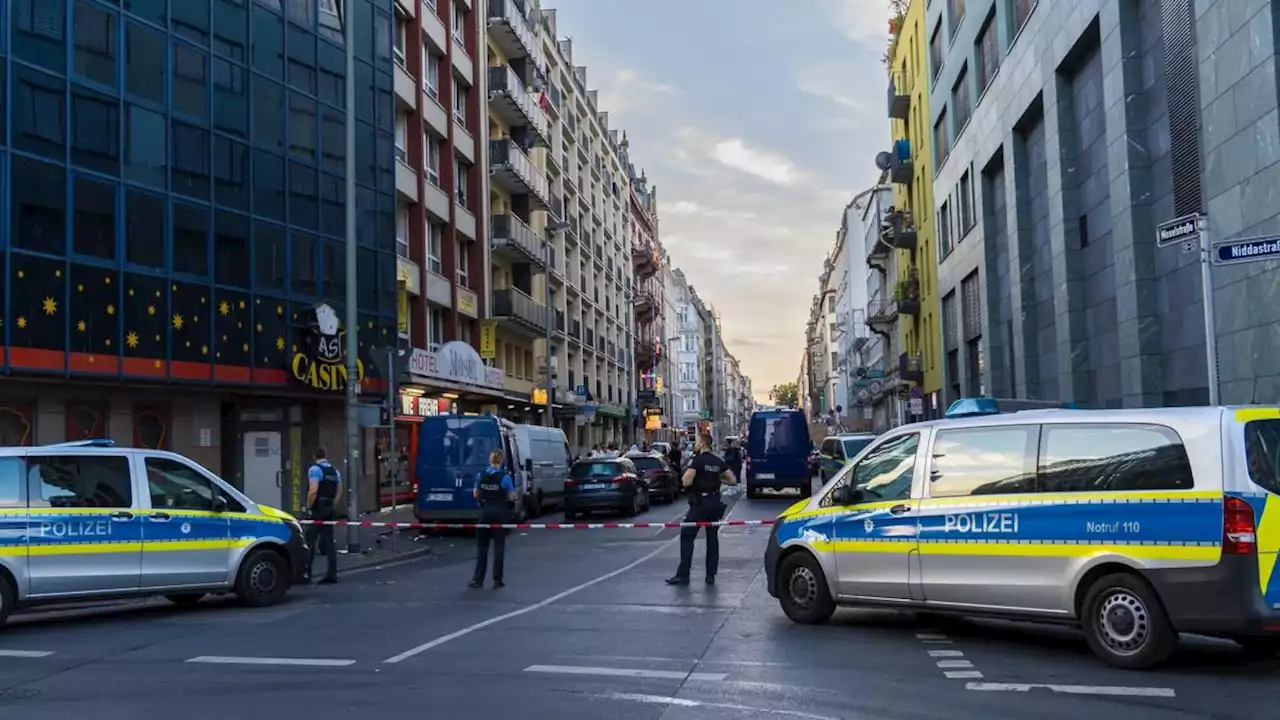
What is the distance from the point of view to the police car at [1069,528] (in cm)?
771

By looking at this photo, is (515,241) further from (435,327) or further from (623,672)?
(623,672)

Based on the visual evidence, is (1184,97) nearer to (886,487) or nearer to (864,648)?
(886,487)

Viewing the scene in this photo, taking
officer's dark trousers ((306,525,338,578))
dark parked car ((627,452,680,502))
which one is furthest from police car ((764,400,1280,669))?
dark parked car ((627,452,680,502))

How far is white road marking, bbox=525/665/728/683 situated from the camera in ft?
26.5

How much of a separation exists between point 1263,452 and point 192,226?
65.5 feet

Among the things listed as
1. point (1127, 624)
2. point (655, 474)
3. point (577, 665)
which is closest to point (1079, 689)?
point (1127, 624)

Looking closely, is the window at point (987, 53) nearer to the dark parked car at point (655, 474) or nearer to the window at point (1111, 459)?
the dark parked car at point (655, 474)

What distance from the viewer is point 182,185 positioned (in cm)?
2239

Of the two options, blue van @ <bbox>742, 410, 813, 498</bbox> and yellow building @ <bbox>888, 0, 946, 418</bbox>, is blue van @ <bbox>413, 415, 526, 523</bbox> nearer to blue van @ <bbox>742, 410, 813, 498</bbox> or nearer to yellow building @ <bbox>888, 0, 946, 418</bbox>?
blue van @ <bbox>742, 410, 813, 498</bbox>

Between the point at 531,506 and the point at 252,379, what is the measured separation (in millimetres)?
7317

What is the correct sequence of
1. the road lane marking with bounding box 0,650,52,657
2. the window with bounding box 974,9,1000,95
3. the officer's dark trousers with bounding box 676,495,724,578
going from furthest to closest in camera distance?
1. the window with bounding box 974,9,1000,95
2. the officer's dark trousers with bounding box 676,495,724,578
3. the road lane marking with bounding box 0,650,52,657

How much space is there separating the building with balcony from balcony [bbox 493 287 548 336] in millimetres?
14849

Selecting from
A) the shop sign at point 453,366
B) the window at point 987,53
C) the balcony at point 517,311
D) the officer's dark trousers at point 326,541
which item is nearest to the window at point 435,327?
the shop sign at point 453,366

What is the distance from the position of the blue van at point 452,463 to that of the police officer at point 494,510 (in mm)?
8629
